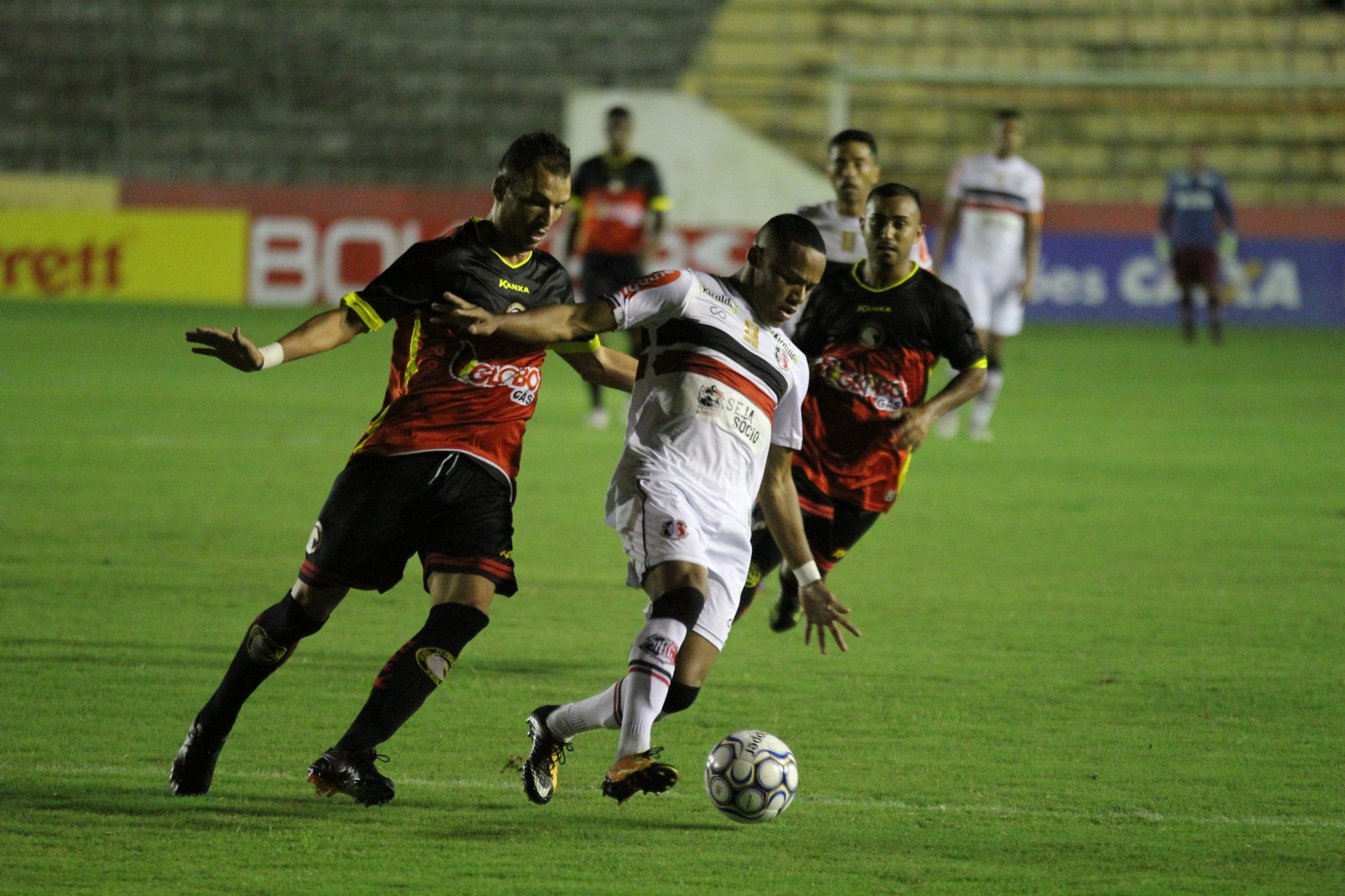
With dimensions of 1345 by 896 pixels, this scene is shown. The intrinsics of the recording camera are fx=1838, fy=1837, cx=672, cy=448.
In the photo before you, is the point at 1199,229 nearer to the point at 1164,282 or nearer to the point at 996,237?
the point at 1164,282

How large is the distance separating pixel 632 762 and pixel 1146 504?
21.5ft

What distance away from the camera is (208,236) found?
22.2 meters

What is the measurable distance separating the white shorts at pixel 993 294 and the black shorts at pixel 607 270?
2.40 metres

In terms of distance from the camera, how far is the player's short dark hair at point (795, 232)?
4664mm

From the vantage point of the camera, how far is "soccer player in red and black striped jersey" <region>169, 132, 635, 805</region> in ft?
14.8

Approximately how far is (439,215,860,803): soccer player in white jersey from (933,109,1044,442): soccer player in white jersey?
8.21 metres

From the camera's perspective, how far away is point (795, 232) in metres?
4.67

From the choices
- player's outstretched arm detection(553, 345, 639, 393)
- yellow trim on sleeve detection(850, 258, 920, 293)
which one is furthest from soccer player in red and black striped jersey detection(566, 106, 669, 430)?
player's outstretched arm detection(553, 345, 639, 393)

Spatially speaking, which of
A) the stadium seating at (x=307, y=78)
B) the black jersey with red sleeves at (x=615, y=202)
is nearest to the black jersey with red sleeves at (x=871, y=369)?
the black jersey with red sleeves at (x=615, y=202)

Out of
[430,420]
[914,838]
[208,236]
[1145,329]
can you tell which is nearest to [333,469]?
[430,420]

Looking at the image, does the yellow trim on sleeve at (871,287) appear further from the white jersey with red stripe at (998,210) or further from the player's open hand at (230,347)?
the white jersey with red stripe at (998,210)

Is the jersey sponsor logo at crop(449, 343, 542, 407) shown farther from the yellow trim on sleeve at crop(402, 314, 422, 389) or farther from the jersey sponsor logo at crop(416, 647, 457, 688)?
the jersey sponsor logo at crop(416, 647, 457, 688)

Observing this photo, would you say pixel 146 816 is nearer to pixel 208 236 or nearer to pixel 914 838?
pixel 914 838

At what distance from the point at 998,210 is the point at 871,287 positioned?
6.96 metres
